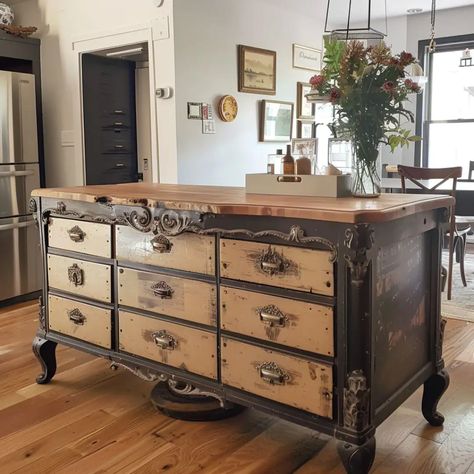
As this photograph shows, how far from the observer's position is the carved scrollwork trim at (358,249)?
63.7 inches

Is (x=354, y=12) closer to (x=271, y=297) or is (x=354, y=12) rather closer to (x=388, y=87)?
(x=388, y=87)

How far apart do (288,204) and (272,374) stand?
55 centimetres

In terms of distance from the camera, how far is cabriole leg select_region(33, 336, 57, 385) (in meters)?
2.67

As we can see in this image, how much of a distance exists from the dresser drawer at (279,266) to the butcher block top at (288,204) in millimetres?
114

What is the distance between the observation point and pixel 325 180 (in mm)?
2047

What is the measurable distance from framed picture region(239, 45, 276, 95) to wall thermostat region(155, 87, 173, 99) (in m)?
0.83

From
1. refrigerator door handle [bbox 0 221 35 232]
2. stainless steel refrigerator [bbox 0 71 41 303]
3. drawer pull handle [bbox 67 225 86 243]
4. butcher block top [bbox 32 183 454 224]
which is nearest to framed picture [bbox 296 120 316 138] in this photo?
stainless steel refrigerator [bbox 0 71 41 303]

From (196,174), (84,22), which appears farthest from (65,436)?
(84,22)

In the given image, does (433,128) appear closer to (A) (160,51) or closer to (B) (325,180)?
(A) (160,51)

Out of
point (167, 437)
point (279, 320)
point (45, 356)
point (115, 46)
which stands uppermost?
point (115, 46)

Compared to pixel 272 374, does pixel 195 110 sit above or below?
above

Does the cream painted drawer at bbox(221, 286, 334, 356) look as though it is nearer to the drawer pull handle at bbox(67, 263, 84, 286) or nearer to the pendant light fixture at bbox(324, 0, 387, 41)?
the drawer pull handle at bbox(67, 263, 84, 286)

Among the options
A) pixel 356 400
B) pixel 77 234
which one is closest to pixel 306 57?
pixel 77 234

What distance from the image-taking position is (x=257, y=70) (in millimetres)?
4883
